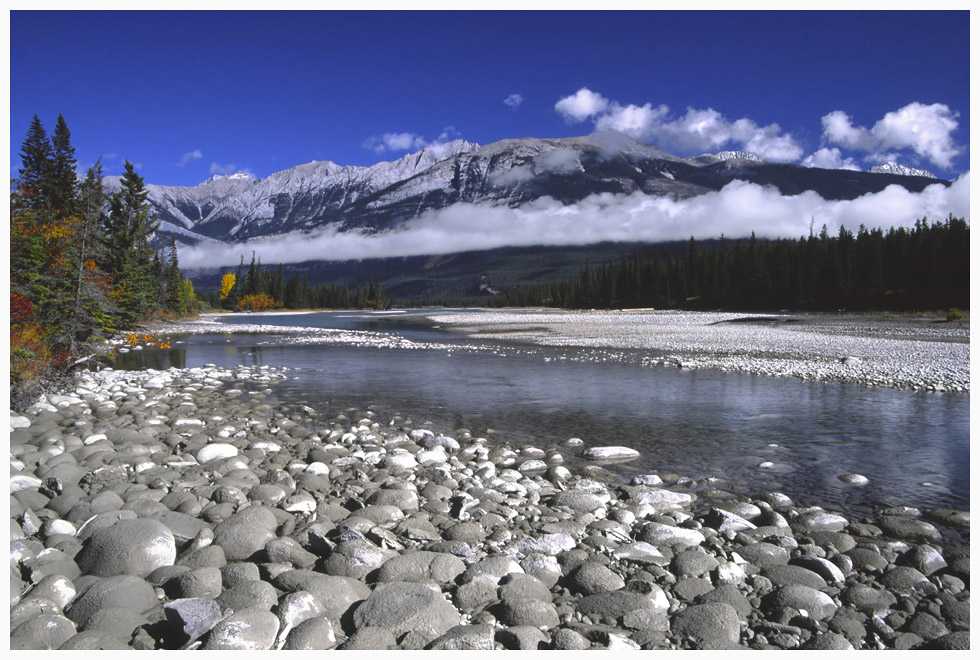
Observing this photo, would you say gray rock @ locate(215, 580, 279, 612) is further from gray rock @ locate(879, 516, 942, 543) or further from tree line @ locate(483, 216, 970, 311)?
tree line @ locate(483, 216, 970, 311)

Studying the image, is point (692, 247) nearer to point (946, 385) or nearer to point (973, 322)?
point (946, 385)

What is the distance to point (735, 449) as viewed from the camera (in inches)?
347

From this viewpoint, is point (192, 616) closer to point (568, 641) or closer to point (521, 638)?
point (521, 638)

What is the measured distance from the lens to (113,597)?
3.62m

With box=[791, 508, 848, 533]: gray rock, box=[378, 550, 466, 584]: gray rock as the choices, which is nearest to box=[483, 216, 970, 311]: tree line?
box=[791, 508, 848, 533]: gray rock

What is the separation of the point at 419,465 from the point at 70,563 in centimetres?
402

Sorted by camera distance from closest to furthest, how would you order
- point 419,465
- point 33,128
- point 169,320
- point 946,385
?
point 419,465, point 946,385, point 33,128, point 169,320

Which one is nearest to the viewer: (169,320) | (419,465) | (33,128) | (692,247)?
(419,465)

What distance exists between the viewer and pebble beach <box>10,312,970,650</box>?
11.5ft

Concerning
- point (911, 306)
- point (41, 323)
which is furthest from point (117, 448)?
point (911, 306)

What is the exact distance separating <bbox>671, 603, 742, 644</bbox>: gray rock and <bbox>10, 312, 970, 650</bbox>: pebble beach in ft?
0.04

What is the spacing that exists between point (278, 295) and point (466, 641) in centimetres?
13711

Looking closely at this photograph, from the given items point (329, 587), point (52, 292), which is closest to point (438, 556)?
point (329, 587)

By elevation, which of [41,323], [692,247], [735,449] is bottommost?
[735,449]
